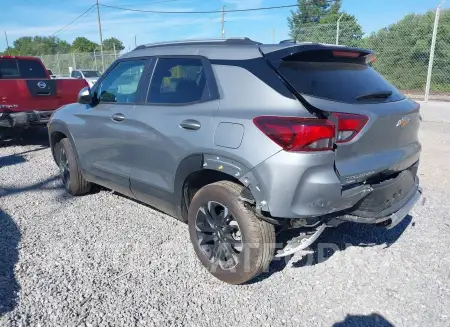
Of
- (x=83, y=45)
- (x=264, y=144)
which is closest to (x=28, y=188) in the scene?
(x=264, y=144)

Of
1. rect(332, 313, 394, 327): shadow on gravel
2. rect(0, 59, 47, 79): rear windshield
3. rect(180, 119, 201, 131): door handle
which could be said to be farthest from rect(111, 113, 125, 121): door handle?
rect(0, 59, 47, 79): rear windshield

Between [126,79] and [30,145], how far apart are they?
17.5 ft

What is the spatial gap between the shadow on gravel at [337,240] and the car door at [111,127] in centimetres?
170

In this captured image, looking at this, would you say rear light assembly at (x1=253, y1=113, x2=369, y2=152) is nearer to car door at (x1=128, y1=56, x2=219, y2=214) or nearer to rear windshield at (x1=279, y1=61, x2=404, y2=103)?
rear windshield at (x1=279, y1=61, x2=404, y2=103)

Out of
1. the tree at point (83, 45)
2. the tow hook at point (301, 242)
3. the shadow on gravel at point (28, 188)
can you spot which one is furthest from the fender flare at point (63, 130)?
the tree at point (83, 45)

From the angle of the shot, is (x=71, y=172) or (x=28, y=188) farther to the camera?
(x=28, y=188)

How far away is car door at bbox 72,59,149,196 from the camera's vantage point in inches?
150

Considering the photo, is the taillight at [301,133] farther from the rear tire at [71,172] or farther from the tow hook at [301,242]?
the rear tire at [71,172]

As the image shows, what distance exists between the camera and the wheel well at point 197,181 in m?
2.96

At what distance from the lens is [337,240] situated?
3689mm

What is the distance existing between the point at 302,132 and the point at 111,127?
2258 mm

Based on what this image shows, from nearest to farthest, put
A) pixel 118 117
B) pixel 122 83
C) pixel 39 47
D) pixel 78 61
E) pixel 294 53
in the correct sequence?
pixel 294 53
pixel 118 117
pixel 122 83
pixel 78 61
pixel 39 47

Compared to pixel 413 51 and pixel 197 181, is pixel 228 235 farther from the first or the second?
pixel 413 51

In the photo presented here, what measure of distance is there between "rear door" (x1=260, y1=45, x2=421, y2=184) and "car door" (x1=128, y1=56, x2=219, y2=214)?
0.68 m
